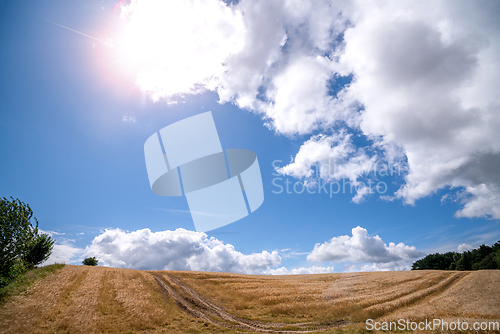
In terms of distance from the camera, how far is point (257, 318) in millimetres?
21469

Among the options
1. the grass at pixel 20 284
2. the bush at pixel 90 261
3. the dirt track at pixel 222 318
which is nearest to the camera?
the dirt track at pixel 222 318

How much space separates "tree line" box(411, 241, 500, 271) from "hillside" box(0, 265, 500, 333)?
2301 inches

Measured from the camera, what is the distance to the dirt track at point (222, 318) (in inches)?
727

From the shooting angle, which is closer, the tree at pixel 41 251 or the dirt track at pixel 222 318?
the dirt track at pixel 222 318

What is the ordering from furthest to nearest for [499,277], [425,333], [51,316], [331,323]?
[499,277], [331,323], [51,316], [425,333]

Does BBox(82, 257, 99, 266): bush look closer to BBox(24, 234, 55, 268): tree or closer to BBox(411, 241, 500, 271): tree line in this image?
BBox(24, 234, 55, 268): tree

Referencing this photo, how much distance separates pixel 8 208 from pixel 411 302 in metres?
45.3

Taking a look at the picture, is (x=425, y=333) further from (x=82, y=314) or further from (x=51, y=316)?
(x=51, y=316)

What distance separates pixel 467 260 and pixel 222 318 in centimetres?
10571

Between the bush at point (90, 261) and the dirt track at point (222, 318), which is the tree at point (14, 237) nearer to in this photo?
the dirt track at point (222, 318)

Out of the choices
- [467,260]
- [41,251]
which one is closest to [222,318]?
[41,251]

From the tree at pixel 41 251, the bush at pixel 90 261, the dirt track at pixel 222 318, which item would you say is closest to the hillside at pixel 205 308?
the dirt track at pixel 222 318

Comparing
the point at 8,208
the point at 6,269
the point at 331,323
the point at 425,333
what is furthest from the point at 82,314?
the point at 425,333

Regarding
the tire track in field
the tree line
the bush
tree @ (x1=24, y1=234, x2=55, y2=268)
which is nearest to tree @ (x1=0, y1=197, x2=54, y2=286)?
tree @ (x1=24, y1=234, x2=55, y2=268)
